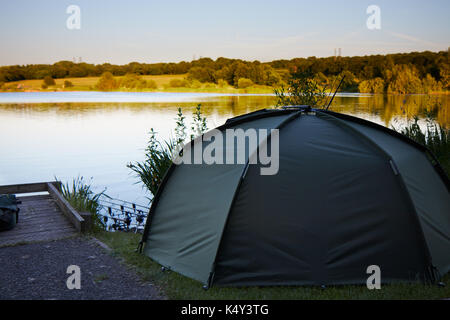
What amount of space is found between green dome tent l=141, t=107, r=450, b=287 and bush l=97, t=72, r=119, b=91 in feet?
171

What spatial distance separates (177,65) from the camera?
46.5 meters

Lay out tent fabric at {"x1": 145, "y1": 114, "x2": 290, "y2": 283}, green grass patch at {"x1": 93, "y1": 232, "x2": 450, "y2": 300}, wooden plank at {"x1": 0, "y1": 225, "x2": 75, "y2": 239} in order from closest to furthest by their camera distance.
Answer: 1. green grass patch at {"x1": 93, "y1": 232, "x2": 450, "y2": 300}
2. tent fabric at {"x1": 145, "y1": 114, "x2": 290, "y2": 283}
3. wooden plank at {"x1": 0, "y1": 225, "x2": 75, "y2": 239}

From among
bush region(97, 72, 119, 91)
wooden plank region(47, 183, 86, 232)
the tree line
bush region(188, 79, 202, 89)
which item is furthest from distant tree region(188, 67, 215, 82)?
wooden plank region(47, 183, 86, 232)

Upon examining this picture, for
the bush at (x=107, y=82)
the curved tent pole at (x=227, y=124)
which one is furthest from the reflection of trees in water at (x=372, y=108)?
the curved tent pole at (x=227, y=124)

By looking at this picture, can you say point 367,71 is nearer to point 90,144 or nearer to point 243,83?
point 243,83

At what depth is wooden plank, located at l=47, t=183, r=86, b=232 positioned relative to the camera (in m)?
6.54

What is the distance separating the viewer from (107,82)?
182 feet

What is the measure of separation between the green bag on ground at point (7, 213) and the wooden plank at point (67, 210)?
84cm

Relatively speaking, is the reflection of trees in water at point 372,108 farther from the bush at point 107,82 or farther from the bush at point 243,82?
the bush at point 107,82

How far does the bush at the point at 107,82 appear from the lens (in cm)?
5369

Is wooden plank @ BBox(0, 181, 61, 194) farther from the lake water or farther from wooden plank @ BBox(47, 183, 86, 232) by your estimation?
the lake water

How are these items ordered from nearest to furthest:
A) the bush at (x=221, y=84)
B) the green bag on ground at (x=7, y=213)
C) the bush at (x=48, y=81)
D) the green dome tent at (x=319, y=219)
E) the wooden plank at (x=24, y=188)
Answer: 1. the green dome tent at (x=319, y=219)
2. the green bag on ground at (x=7, y=213)
3. the wooden plank at (x=24, y=188)
4. the bush at (x=221, y=84)
5. the bush at (x=48, y=81)

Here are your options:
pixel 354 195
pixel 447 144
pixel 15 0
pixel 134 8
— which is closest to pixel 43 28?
pixel 134 8

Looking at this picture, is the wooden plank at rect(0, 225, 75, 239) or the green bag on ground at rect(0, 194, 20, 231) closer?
the wooden plank at rect(0, 225, 75, 239)
